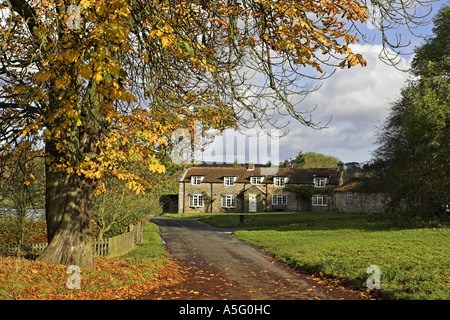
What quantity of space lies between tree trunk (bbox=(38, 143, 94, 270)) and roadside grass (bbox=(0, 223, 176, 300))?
539 millimetres

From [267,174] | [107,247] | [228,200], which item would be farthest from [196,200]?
[107,247]

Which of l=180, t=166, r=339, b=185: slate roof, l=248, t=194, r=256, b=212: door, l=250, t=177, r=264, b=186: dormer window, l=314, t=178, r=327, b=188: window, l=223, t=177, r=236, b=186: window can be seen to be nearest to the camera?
l=314, t=178, r=327, b=188: window

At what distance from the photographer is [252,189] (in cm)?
5978

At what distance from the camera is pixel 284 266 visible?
51.5ft

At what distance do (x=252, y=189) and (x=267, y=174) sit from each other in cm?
332

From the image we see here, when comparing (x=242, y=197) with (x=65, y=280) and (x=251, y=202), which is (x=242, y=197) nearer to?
(x=251, y=202)

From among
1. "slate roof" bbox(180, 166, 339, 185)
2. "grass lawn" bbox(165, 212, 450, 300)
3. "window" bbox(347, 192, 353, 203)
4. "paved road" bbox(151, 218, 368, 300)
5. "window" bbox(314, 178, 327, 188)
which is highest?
"slate roof" bbox(180, 166, 339, 185)

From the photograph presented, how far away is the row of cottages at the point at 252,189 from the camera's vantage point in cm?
5884

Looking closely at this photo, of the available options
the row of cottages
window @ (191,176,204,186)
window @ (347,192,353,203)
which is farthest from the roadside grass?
window @ (191,176,204,186)

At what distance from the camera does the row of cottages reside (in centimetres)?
5884

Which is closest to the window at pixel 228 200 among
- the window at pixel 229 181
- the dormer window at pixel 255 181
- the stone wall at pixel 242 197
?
the stone wall at pixel 242 197

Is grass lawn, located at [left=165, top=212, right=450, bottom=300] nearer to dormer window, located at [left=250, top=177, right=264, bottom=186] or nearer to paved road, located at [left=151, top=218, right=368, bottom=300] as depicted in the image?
paved road, located at [left=151, top=218, right=368, bottom=300]
